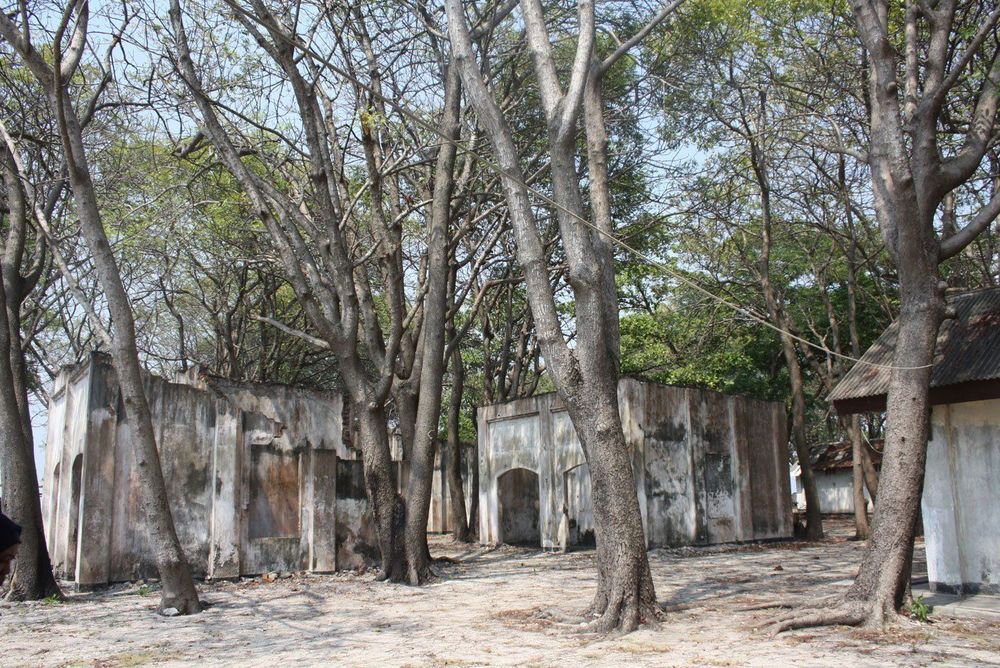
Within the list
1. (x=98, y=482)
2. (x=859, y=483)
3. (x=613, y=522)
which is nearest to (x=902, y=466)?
(x=613, y=522)

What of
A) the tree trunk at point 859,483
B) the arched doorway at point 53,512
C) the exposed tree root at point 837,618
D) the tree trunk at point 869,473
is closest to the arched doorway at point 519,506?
the tree trunk at point 859,483

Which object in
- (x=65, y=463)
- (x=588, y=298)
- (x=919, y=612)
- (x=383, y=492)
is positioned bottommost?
(x=919, y=612)

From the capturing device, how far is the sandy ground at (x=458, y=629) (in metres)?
7.49

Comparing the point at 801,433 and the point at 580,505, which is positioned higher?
the point at 801,433

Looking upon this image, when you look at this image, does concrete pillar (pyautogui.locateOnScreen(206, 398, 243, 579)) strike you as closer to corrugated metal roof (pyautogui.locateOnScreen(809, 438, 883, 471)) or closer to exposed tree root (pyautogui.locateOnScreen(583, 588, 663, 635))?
exposed tree root (pyautogui.locateOnScreen(583, 588, 663, 635))

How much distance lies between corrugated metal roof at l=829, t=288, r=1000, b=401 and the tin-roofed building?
0.04ft

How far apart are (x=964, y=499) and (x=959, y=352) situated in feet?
5.61

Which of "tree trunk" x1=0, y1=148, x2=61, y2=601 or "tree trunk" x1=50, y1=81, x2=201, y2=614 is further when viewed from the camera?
"tree trunk" x1=0, y1=148, x2=61, y2=601

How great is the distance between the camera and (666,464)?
19703 millimetres

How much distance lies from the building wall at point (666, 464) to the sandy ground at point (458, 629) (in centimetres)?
473

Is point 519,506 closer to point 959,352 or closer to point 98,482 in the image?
point 98,482

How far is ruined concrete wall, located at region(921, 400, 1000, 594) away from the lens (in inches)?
391

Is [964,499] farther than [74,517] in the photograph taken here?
No

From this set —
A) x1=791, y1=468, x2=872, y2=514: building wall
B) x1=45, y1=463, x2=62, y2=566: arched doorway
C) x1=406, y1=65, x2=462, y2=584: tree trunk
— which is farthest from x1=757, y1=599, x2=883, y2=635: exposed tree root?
x1=791, y1=468, x2=872, y2=514: building wall
